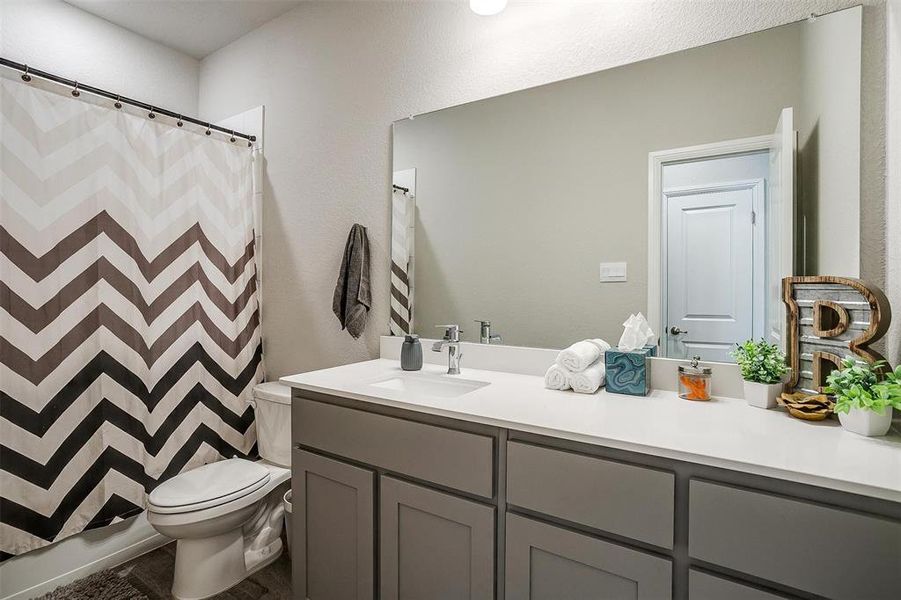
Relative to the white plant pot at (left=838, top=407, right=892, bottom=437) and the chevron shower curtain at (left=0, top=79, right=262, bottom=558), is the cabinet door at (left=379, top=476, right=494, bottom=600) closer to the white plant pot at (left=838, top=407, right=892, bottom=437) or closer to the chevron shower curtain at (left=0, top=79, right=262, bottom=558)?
the white plant pot at (left=838, top=407, right=892, bottom=437)

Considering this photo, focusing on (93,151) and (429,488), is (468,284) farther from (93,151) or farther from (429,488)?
(93,151)

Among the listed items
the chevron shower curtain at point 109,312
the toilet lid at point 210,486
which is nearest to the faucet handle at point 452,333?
the toilet lid at point 210,486

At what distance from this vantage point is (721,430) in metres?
1.02

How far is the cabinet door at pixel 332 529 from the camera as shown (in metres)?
1.38

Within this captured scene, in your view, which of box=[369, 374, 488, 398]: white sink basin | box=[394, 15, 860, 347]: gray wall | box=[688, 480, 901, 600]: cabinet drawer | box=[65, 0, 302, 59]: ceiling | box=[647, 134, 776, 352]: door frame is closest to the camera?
box=[688, 480, 901, 600]: cabinet drawer

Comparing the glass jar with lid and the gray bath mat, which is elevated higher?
the glass jar with lid

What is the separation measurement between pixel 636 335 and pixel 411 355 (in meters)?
0.84

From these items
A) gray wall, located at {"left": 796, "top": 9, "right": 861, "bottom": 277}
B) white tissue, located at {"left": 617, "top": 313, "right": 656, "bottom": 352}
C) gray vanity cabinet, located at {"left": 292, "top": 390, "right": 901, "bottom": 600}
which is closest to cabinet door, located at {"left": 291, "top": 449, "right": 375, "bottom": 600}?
gray vanity cabinet, located at {"left": 292, "top": 390, "right": 901, "bottom": 600}

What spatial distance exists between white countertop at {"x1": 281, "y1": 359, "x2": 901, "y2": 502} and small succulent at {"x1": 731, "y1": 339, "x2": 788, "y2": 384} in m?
0.09

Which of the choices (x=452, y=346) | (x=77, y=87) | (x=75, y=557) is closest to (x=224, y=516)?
(x=75, y=557)

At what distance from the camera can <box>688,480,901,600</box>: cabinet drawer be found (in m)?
0.75

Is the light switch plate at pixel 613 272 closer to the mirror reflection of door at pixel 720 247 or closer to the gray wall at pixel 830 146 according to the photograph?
the mirror reflection of door at pixel 720 247

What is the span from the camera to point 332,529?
1.47 m

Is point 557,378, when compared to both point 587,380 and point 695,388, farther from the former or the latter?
point 695,388
